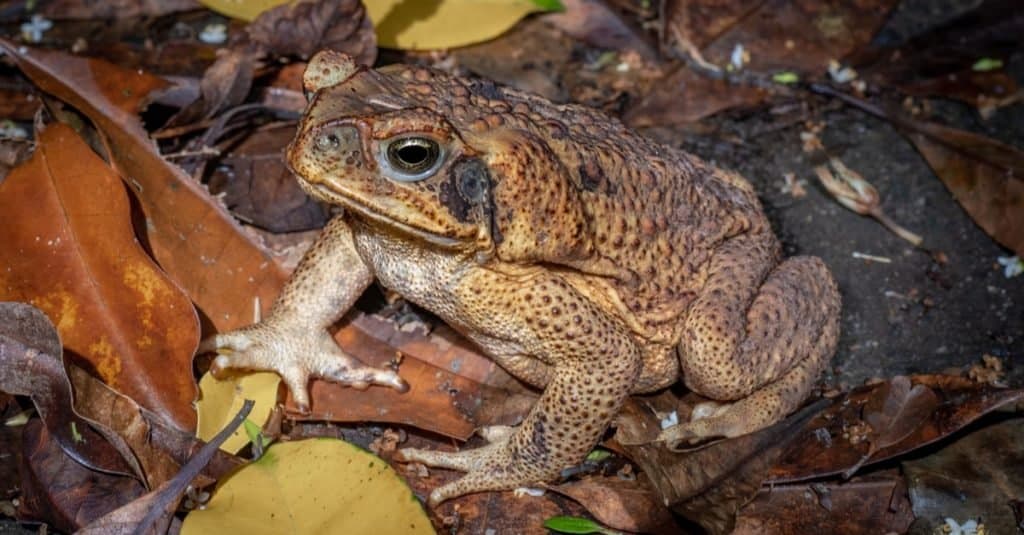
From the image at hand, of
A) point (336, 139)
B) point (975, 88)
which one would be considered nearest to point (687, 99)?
point (975, 88)

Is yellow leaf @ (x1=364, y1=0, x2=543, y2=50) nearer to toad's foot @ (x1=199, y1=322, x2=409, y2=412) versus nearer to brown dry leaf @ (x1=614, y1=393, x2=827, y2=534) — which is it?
toad's foot @ (x1=199, y1=322, x2=409, y2=412)

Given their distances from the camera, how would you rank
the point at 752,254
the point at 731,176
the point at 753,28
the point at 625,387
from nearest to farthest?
the point at 625,387, the point at 752,254, the point at 731,176, the point at 753,28

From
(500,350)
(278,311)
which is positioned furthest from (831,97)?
(278,311)

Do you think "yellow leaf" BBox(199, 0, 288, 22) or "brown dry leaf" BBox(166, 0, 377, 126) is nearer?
"brown dry leaf" BBox(166, 0, 377, 126)

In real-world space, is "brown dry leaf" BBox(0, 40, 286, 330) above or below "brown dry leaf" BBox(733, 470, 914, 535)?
above

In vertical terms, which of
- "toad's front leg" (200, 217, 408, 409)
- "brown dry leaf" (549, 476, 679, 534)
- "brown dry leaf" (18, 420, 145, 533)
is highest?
"toad's front leg" (200, 217, 408, 409)

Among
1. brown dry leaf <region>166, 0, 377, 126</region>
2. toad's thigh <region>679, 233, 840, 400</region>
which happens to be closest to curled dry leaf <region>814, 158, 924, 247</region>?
toad's thigh <region>679, 233, 840, 400</region>

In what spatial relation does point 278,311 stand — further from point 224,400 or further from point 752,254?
point 752,254
